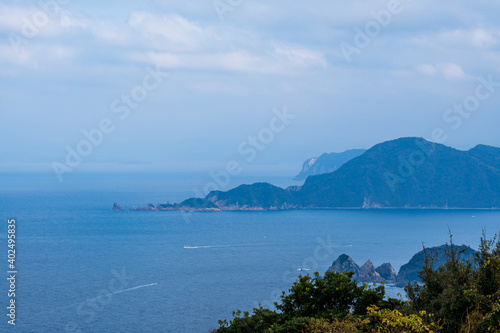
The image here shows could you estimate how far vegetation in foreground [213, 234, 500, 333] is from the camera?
12.7m

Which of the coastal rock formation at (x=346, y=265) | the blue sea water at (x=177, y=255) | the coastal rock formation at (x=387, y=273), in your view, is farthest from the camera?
the coastal rock formation at (x=387, y=273)

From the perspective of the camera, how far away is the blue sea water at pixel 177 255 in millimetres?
60938

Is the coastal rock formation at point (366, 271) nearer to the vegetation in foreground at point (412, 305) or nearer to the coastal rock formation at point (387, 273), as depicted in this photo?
the coastal rock formation at point (387, 273)

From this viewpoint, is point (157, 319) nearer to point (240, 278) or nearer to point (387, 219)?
point (240, 278)

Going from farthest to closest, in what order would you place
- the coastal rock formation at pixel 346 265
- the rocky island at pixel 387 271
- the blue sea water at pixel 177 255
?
the coastal rock formation at pixel 346 265
the rocky island at pixel 387 271
the blue sea water at pixel 177 255

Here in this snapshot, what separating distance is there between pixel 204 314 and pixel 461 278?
4923 cm

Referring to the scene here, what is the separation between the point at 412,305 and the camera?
49.9ft

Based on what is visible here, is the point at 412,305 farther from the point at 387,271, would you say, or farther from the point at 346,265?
the point at 387,271

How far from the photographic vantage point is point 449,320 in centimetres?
1367

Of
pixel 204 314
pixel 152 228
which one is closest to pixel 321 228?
pixel 152 228

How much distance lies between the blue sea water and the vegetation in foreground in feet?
127

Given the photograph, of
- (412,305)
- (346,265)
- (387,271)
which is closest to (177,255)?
(346,265)

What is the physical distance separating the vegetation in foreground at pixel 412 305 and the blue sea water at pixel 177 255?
38.7m

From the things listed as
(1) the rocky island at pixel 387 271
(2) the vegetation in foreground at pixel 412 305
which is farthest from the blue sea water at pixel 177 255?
(2) the vegetation in foreground at pixel 412 305
